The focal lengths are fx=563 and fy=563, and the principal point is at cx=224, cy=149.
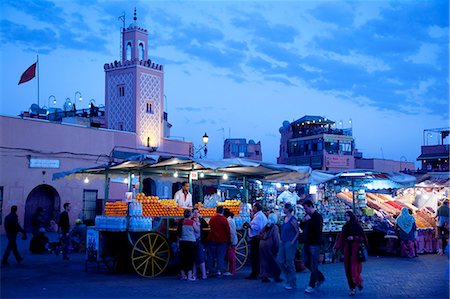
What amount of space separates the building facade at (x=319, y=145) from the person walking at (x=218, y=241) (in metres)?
46.4

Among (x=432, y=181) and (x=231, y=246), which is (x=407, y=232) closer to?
(x=432, y=181)

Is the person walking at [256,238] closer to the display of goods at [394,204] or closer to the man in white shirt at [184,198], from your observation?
the man in white shirt at [184,198]

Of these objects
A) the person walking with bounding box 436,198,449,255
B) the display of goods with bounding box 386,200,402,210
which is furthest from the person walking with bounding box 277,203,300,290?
the display of goods with bounding box 386,200,402,210

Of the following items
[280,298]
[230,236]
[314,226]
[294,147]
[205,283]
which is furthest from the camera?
[294,147]

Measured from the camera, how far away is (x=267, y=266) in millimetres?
11977

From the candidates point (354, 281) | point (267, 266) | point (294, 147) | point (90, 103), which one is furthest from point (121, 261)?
point (294, 147)

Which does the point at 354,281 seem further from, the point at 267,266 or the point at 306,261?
the point at 267,266

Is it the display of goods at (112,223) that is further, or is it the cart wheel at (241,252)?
the cart wheel at (241,252)

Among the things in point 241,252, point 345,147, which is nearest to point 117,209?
point 241,252

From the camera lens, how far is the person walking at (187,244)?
1203cm

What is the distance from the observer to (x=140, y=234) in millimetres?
12883

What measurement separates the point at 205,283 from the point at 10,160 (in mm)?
15429

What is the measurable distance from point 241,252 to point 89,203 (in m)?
14.9

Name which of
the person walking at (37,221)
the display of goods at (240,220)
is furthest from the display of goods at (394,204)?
the person walking at (37,221)
